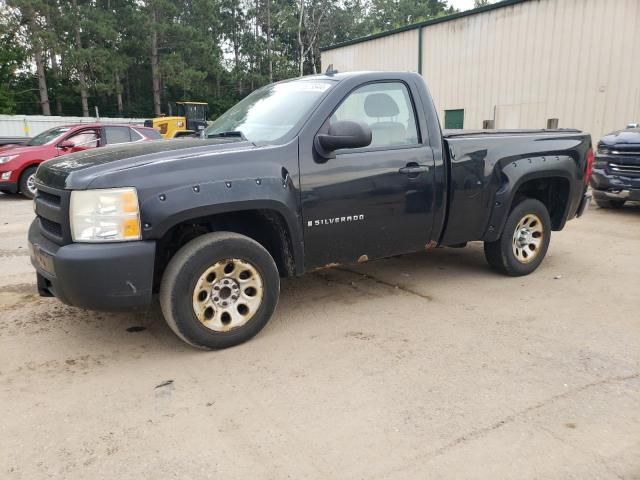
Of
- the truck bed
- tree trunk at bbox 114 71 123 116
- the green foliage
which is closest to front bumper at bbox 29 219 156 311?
the truck bed

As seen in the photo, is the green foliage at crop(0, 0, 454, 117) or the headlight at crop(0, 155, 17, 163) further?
the green foliage at crop(0, 0, 454, 117)

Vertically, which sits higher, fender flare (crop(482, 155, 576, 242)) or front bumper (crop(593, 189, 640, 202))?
fender flare (crop(482, 155, 576, 242))

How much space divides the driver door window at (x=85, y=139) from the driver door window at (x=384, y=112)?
9.73 meters

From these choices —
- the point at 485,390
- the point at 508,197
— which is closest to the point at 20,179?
the point at 508,197

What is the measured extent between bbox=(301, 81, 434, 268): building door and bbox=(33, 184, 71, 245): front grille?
1525 millimetres

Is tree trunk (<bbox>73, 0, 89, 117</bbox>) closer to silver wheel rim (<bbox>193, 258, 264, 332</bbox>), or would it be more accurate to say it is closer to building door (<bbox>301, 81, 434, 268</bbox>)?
building door (<bbox>301, 81, 434, 268</bbox>)

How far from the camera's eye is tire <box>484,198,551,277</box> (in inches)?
202

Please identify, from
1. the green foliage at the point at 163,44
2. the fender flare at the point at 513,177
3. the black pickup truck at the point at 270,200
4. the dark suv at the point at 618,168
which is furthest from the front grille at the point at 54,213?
the green foliage at the point at 163,44

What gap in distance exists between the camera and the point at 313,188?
3.86m

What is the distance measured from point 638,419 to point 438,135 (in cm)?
256

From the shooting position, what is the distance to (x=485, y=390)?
10.2 ft

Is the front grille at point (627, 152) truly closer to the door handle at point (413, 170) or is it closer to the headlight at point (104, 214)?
the door handle at point (413, 170)

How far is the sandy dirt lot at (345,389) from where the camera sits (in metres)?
2.51

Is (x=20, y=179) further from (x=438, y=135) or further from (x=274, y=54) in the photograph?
(x=274, y=54)
